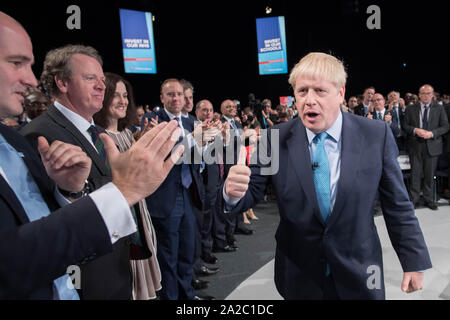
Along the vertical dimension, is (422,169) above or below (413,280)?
below

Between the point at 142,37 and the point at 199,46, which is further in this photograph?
the point at 199,46

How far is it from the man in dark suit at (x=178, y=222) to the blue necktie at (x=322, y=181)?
1506 millimetres

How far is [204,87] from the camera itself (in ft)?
45.9

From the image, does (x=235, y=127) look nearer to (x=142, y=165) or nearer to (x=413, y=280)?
(x=413, y=280)

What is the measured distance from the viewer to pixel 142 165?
771 millimetres

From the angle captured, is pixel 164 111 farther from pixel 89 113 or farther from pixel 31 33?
pixel 31 33

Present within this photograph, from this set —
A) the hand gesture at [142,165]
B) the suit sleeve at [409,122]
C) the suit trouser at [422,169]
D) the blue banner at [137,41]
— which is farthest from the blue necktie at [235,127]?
the blue banner at [137,41]

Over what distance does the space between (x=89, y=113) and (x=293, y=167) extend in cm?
106

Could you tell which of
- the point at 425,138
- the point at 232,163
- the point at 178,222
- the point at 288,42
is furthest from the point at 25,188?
the point at 288,42

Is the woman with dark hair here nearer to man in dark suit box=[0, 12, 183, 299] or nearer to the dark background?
man in dark suit box=[0, 12, 183, 299]

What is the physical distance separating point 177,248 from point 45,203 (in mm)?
1962

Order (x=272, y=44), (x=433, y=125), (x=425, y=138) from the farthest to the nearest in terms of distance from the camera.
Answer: (x=272, y=44)
(x=433, y=125)
(x=425, y=138)
